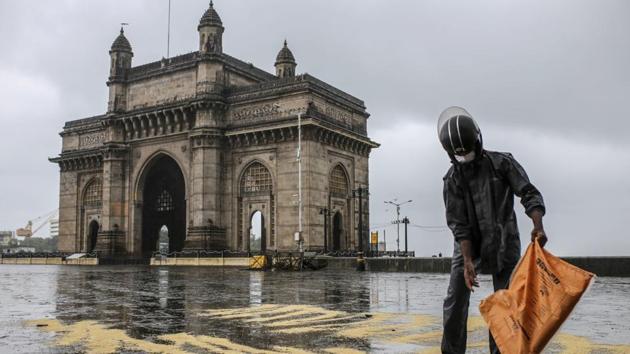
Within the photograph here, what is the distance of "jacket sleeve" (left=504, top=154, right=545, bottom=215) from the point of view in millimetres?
4332

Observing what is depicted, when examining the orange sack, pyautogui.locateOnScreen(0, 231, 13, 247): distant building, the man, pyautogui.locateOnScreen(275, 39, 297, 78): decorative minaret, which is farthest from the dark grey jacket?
pyautogui.locateOnScreen(0, 231, 13, 247): distant building

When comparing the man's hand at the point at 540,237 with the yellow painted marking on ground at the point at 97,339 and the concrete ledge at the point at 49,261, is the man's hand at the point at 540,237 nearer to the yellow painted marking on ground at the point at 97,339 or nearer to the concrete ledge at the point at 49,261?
the yellow painted marking on ground at the point at 97,339

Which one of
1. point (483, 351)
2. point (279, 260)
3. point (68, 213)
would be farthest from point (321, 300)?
point (68, 213)

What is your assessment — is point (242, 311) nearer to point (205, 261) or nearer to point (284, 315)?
point (284, 315)

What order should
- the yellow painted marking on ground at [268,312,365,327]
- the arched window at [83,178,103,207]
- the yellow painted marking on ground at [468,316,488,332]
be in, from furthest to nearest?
the arched window at [83,178,103,207] → the yellow painted marking on ground at [268,312,365,327] → the yellow painted marking on ground at [468,316,488,332]

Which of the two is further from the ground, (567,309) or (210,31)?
(210,31)

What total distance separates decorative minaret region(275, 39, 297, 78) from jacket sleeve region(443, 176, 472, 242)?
45.4 meters

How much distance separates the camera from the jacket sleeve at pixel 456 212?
15.6 feet

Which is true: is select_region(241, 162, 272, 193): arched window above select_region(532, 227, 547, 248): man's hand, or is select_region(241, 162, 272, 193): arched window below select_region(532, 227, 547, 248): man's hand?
above

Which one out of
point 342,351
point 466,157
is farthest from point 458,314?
point 342,351

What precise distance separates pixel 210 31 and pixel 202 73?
311 centimetres

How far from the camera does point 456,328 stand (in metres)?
4.74

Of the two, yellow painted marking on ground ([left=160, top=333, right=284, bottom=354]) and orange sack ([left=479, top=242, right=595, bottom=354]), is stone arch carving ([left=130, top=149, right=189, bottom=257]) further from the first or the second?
orange sack ([left=479, top=242, right=595, bottom=354])

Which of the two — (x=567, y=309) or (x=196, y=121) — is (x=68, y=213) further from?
(x=567, y=309)
